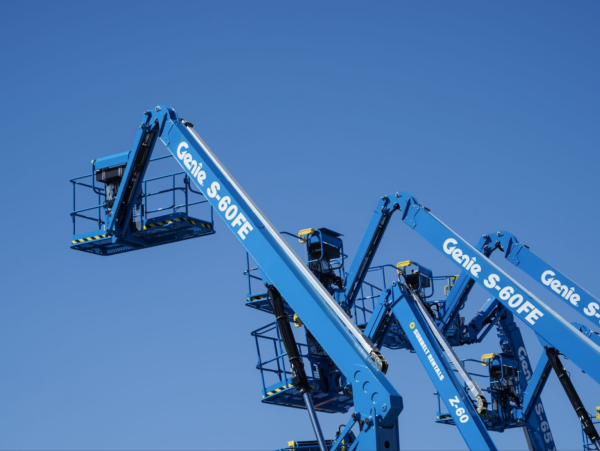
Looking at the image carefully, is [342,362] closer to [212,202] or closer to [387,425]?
[387,425]

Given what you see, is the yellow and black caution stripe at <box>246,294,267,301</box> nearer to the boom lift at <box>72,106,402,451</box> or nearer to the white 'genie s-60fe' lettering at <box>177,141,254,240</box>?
the boom lift at <box>72,106,402,451</box>

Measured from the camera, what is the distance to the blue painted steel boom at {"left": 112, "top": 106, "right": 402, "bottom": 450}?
12.4 m

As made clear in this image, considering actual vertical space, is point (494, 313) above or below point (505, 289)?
above

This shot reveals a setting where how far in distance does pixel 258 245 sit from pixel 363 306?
13620mm

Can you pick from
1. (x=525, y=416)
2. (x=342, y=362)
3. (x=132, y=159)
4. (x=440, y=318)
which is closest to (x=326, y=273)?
(x=440, y=318)

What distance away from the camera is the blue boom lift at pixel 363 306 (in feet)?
44.0

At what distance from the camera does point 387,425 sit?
12.4m

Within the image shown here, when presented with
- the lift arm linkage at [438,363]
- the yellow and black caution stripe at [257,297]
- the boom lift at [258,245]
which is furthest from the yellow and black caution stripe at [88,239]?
the lift arm linkage at [438,363]

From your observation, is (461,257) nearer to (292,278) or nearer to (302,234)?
(302,234)

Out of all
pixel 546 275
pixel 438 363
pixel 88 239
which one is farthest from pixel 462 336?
pixel 88 239

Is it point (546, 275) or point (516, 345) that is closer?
point (546, 275)

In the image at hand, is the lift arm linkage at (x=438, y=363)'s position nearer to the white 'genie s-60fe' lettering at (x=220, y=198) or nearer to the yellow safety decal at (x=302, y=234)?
the yellow safety decal at (x=302, y=234)

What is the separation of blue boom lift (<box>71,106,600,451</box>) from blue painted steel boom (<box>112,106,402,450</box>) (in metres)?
0.02

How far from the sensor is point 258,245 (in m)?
14.5
